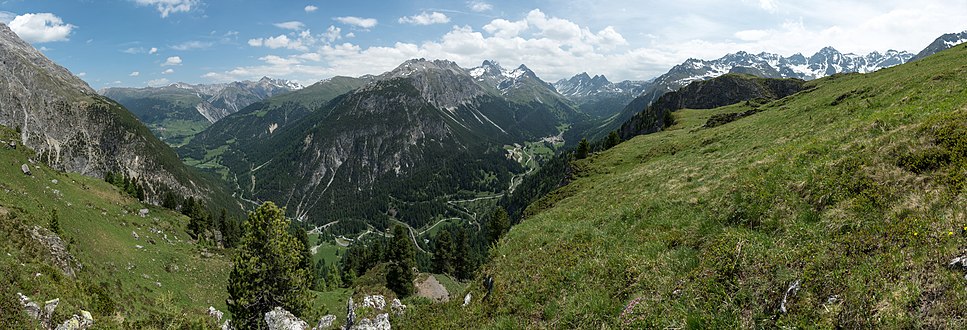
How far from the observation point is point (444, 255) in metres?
87.6

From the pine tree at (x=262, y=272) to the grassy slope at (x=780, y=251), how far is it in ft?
39.4

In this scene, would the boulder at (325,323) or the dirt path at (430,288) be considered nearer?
the boulder at (325,323)

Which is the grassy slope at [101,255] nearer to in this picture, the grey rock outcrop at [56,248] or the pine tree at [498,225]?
the grey rock outcrop at [56,248]

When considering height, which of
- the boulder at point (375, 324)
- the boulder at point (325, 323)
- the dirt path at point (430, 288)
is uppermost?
the boulder at point (375, 324)

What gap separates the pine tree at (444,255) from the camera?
87125mm

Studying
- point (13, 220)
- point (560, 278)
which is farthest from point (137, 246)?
point (560, 278)

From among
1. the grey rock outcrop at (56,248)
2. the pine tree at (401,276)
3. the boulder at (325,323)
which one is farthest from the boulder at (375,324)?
the pine tree at (401,276)

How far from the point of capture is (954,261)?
27.7 feet

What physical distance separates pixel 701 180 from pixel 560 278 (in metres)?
14.7

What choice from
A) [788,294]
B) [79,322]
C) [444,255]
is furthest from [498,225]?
[788,294]

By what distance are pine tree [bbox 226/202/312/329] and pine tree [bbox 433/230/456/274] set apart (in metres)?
58.5

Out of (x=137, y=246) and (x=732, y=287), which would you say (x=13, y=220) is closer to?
(x=137, y=246)

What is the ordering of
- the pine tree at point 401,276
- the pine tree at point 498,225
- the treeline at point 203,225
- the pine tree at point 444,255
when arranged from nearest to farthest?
the pine tree at point 401,276 < the treeline at point 203,225 < the pine tree at point 498,225 < the pine tree at point 444,255

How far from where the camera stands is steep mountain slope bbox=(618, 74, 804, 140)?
137750 millimetres
